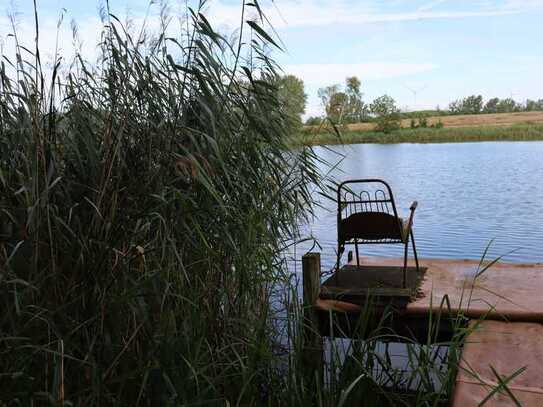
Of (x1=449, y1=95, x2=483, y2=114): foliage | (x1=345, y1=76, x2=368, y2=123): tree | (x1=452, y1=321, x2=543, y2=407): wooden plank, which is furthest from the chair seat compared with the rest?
(x1=449, y1=95, x2=483, y2=114): foliage

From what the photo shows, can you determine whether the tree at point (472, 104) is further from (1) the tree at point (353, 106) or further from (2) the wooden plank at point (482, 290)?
(1) the tree at point (353, 106)

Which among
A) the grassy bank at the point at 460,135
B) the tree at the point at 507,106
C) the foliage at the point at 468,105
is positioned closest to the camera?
the grassy bank at the point at 460,135

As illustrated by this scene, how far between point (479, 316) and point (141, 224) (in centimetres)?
191

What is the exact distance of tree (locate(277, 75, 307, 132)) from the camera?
3.88 meters

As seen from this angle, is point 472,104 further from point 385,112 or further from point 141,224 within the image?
point 141,224

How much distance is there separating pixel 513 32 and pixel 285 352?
3538 cm

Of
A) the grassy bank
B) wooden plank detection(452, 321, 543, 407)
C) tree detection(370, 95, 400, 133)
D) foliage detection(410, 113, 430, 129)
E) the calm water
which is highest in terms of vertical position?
tree detection(370, 95, 400, 133)

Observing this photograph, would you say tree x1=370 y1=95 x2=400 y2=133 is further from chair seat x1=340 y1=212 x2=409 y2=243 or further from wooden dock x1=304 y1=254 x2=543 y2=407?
chair seat x1=340 y1=212 x2=409 y2=243

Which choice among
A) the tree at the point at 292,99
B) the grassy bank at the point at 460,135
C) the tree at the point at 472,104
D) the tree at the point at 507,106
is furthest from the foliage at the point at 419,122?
the tree at the point at 292,99

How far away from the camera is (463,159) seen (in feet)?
76.2

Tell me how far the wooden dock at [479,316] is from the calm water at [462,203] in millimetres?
556

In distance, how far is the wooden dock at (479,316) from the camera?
2.53 metres

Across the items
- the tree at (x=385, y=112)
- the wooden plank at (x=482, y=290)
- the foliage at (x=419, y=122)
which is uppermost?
the tree at (x=385, y=112)

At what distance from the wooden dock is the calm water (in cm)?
56
